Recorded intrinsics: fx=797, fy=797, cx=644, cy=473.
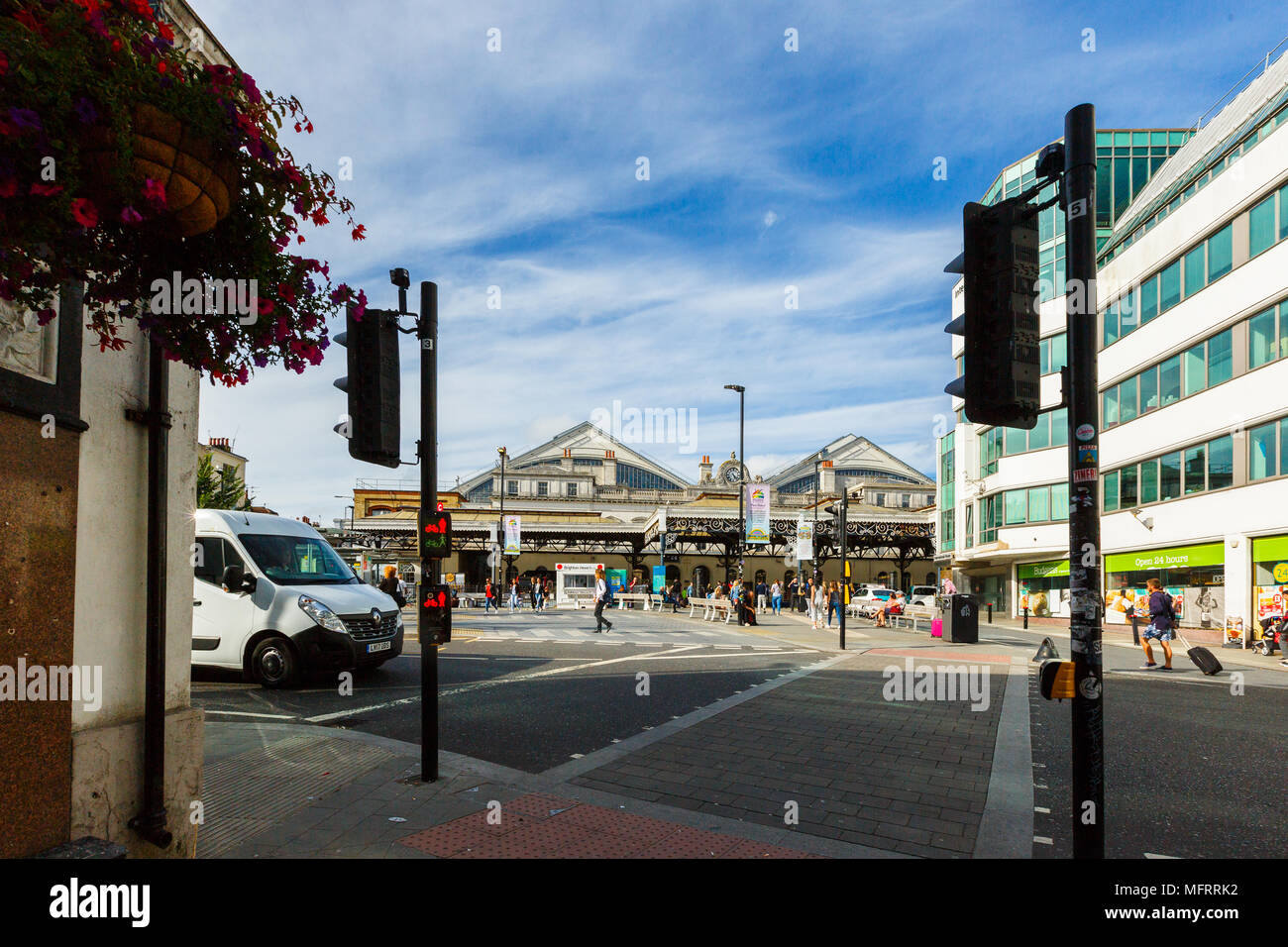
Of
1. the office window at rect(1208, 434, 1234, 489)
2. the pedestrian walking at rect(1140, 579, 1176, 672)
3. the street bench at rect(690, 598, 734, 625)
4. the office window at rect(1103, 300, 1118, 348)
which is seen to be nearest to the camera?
the pedestrian walking at rect(1140, 579, 1176, 672)

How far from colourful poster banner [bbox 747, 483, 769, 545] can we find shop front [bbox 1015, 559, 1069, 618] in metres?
13.4

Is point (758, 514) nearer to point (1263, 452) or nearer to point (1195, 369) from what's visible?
point (1195, 369)

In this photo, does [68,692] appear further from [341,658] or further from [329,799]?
[341,658]

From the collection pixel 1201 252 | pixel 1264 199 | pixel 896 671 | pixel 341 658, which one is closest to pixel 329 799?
pixel 341 658

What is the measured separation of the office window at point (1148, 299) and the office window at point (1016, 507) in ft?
35.2

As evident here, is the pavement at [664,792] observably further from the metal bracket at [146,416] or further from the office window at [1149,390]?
the office window at [1149,390]

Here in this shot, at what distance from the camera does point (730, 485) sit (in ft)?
274

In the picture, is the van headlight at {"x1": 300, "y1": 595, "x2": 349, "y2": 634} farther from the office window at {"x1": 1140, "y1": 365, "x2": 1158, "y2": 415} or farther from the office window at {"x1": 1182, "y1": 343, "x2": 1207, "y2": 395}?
the office window at {"x1": 1140, "y1": 365, "x2": 1158, "y2": 415}

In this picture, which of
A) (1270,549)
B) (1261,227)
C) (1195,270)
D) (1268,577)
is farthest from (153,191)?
(1195,270)

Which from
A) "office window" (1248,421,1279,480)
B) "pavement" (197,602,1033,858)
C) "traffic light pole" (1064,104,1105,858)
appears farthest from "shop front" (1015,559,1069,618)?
"traffic light pole" (1064,104,1105,858)

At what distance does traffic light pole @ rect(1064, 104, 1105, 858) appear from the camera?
3.27 metres

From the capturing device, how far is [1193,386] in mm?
24844

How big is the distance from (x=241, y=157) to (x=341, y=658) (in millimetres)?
8109
